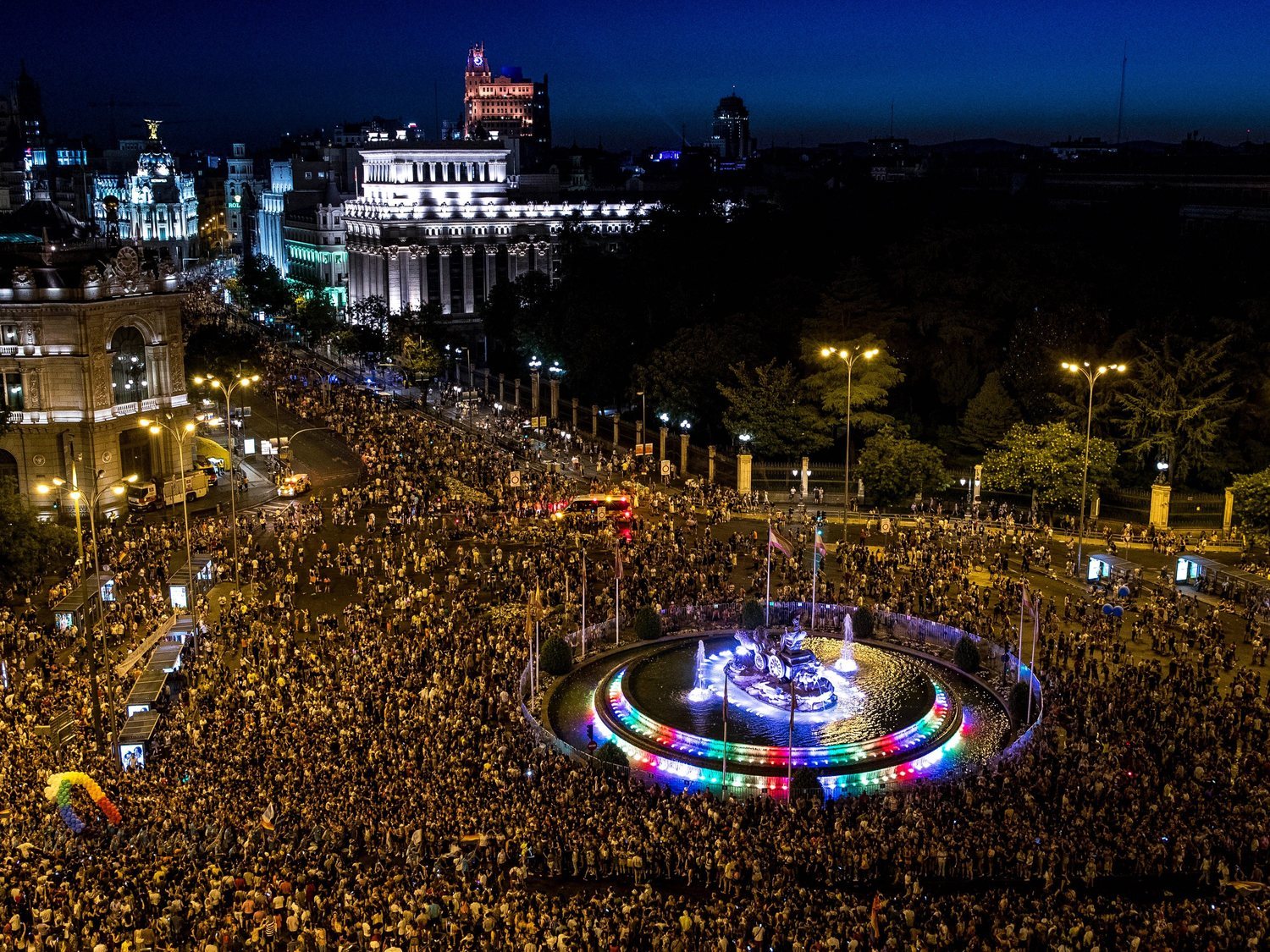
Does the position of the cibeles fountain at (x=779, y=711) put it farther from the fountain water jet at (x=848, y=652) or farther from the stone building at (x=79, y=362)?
the stone building at (x=79, y=362)

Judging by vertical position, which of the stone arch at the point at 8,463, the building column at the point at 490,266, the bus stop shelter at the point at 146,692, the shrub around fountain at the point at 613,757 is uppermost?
the building column at the point at 490,266

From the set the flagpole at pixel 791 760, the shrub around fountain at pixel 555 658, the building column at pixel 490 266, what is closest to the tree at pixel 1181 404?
the shrub around fountain at pixel 555 658

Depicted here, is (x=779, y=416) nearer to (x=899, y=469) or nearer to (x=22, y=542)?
(x=899, y=469)

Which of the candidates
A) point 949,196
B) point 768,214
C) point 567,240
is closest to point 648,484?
point 768,214

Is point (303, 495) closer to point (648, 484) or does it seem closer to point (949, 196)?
point (648, 484)

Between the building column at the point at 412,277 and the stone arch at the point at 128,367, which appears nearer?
the stone arch at the point at 128,367

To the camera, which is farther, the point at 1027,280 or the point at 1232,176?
the point at 1232,176
